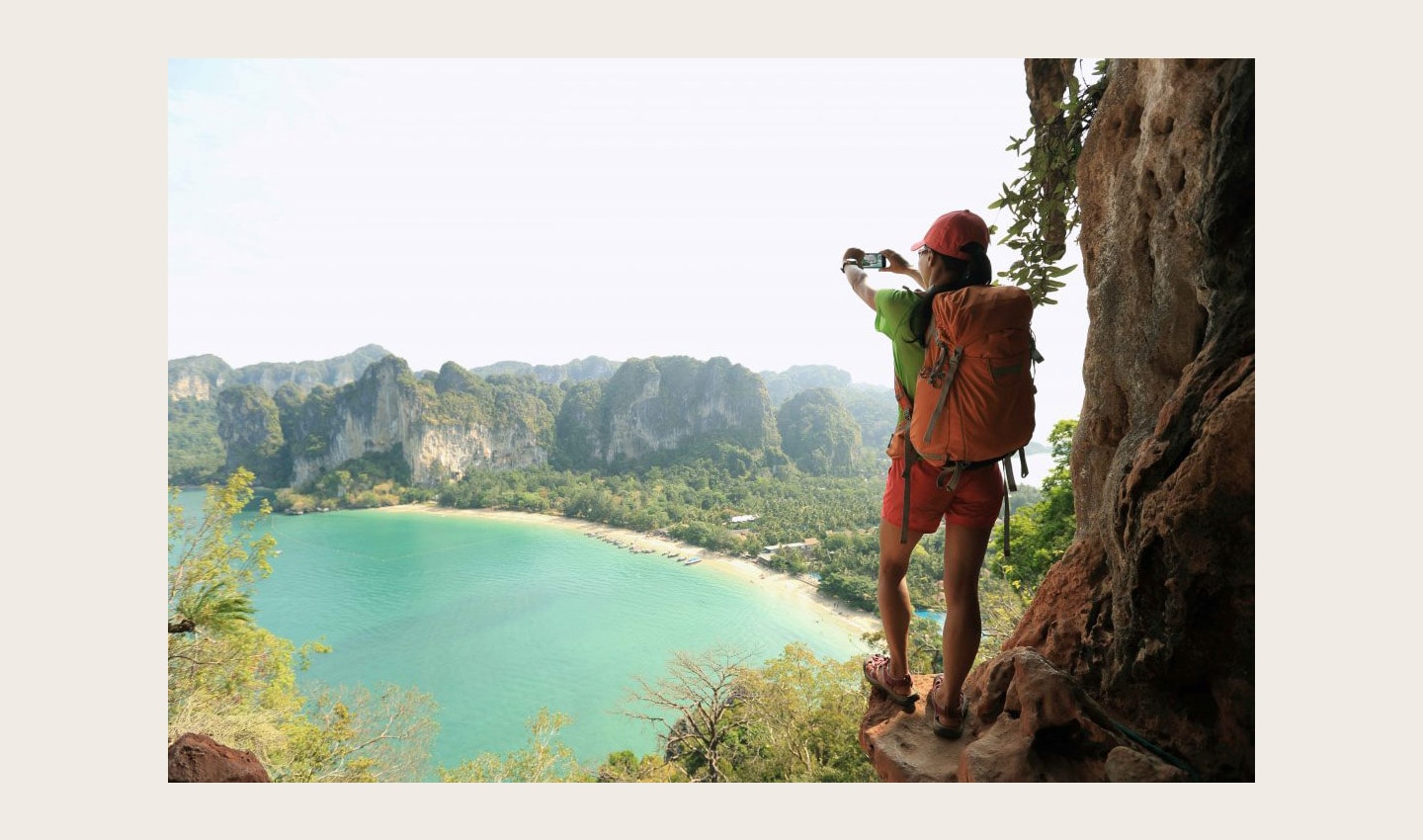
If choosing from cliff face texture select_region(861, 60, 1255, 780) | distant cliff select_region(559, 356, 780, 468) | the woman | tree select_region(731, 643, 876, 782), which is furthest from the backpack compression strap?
distant cliff select_region(559, 356, 780, 468)

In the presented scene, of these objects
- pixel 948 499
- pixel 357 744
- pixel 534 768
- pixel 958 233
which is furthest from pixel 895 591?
pixel 357 744

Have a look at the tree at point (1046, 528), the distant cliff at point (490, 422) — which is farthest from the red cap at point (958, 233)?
the distant cliff at point (490, 422)

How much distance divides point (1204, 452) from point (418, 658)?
84.8 ft

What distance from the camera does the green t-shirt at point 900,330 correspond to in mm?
1672

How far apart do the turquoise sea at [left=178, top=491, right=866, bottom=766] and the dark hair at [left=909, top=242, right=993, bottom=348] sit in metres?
15.6

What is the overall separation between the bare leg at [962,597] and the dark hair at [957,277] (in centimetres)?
59

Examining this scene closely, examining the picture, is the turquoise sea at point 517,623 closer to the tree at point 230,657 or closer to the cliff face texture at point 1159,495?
the tree at point 230,657

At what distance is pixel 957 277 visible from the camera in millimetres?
1624

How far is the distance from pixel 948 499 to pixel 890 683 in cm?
Answer: 74

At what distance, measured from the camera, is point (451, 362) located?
5672 cm

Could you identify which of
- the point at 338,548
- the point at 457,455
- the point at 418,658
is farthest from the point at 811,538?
the point at 457,455

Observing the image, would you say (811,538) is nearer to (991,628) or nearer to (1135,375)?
(991,628)

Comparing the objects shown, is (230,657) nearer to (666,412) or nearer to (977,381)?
(977,381)

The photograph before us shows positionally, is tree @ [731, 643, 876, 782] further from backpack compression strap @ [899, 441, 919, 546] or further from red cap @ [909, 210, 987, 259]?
red cap @ [909, 210, 987, 259]
